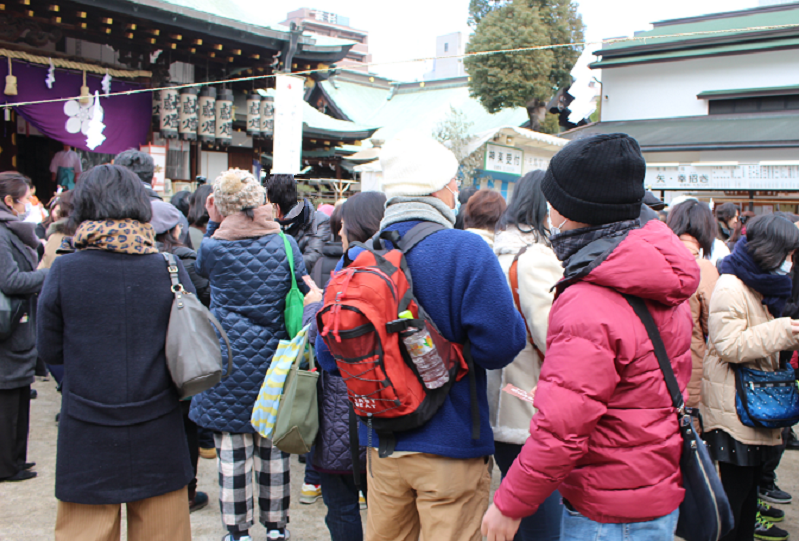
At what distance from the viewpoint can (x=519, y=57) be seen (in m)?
20.9

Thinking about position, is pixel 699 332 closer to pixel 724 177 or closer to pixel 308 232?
pixel 308 232

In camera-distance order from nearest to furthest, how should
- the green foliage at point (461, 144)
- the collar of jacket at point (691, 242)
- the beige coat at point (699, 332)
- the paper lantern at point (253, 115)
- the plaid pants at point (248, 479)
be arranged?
1. the plaid pants at point (248, 479)
2. the beige coat at point (699, 332)
3. the collar of jacket at point (691, 242)
4. the paper lantern at point (253, 115)
5. the green foliage at point (461, 144)

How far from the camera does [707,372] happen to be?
303cm

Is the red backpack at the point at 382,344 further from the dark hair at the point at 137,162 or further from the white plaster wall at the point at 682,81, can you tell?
the white plaster wall at the point at 682,81

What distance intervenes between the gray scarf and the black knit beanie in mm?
527

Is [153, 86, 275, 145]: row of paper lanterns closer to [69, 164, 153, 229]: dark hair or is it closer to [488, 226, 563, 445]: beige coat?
[69, 164, 153, 229]: dark hair

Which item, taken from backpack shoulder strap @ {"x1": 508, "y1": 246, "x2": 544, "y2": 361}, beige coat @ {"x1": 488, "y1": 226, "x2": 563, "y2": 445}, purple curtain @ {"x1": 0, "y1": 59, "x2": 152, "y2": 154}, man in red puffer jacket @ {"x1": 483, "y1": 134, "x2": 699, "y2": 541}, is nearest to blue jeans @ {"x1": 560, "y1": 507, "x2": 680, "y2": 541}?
man in red puffer jacket @ {"x1": 483, "y1": 134, "x2": 699, "y2": 541}

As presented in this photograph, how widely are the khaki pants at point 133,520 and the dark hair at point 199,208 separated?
254cm

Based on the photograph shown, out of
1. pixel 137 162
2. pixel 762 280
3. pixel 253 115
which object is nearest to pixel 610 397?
pixel 762 280

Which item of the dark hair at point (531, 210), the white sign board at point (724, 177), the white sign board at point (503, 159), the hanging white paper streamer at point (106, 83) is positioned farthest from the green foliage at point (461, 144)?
the dark hair at point (531, 210)

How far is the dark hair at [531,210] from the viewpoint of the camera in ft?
8.68

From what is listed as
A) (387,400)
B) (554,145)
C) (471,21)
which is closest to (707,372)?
(387,400)

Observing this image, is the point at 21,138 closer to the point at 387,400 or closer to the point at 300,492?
the point at 300,492

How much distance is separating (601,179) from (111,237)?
1.80m
